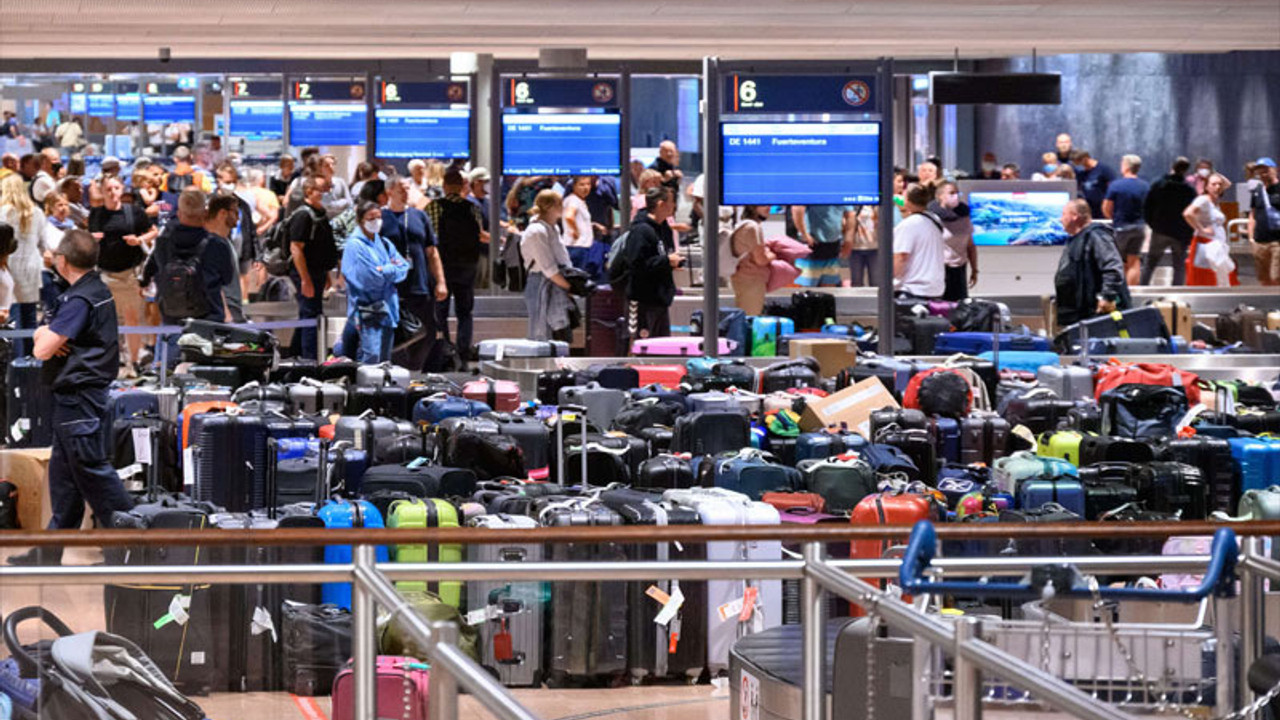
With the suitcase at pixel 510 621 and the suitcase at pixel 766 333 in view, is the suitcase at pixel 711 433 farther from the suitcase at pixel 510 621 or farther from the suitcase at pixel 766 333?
the suitcase at pixel 766 333

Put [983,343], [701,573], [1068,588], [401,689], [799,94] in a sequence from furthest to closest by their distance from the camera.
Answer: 1. [799,94]
2. [983,343]
3. [401,689]
4. [701,573]
5. [1068,588]

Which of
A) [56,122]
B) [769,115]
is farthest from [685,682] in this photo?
[56,122]

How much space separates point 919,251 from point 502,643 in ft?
28.3

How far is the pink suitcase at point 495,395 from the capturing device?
458 inches

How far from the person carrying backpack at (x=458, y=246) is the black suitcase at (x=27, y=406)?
174 inches

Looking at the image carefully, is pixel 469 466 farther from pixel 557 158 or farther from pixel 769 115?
pixel 557 158

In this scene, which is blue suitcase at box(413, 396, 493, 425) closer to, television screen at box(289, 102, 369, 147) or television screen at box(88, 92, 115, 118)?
television screen at box(289, 102, 369, 147)

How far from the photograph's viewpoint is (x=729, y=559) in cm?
716

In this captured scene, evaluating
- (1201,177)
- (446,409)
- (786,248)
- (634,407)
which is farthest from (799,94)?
(1201,177)

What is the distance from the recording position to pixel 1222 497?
389 inches

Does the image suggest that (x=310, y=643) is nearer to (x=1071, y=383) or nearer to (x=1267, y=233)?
(x=1071, y=383)

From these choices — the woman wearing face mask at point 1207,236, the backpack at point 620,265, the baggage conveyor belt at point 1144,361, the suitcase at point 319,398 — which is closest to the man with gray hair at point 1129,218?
the woman wearing face mask at point 1207,236

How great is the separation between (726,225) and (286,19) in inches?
254

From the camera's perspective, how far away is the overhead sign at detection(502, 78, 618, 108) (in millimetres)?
18797
